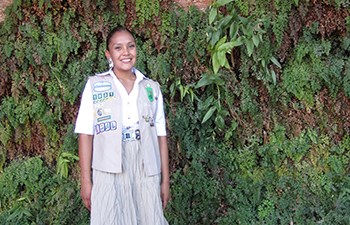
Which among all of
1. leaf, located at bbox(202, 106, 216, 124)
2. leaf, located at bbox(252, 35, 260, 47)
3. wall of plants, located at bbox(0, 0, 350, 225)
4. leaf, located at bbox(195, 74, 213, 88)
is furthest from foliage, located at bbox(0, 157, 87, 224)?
leaf, located at bbox(252, 35, 260, 47)

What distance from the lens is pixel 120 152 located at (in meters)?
3.27

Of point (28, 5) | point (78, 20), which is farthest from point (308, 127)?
point (28, 5)

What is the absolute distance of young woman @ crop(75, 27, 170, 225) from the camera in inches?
129

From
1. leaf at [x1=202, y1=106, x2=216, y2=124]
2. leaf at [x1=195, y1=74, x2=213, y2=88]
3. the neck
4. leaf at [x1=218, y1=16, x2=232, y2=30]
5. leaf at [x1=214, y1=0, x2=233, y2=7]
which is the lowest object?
leaf at [x1=202, y1=106, x2=216, y2=124]

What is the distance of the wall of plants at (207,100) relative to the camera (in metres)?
4.80

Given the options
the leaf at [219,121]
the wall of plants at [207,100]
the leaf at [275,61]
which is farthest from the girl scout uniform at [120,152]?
the leaf at [275,61]

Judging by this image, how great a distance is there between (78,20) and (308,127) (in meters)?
2.20

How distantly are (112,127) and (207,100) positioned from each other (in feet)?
5.84

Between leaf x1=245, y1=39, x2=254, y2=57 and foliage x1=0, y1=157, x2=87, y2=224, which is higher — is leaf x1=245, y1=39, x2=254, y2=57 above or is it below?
above

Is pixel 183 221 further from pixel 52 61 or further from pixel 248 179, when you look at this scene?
pixel 52 61

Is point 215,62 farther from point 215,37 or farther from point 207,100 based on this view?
point 207,100

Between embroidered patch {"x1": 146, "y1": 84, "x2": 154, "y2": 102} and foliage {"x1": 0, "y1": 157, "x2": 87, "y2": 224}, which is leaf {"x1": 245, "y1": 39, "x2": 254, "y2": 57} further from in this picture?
foliage {"x1": 0, "y1": 157, "x2": 87, "y2": 224}

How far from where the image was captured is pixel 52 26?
486 cm

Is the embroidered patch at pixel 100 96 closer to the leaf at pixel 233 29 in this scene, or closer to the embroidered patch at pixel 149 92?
the embroidered patch at pixel 149 92
